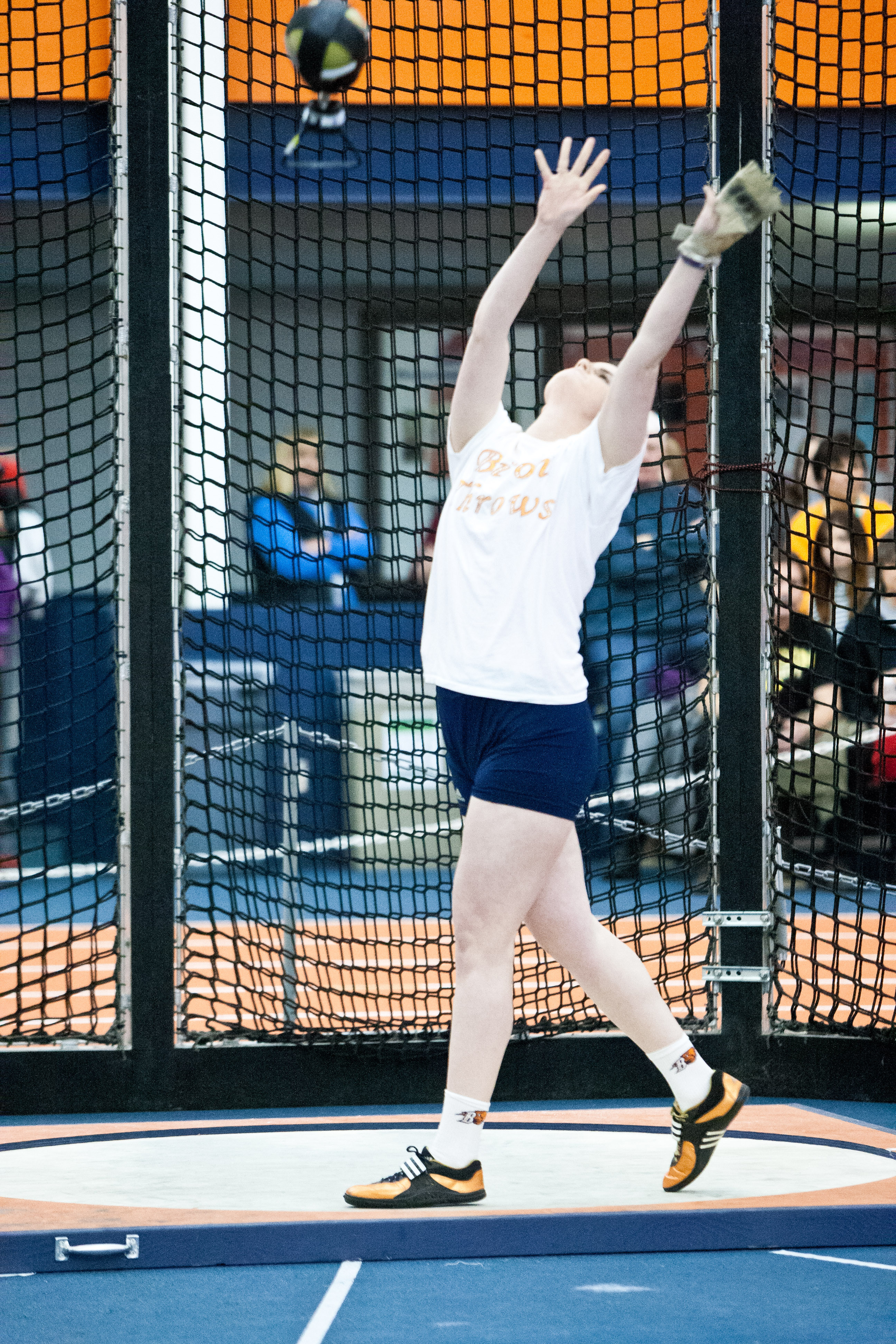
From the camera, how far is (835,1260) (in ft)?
9.78

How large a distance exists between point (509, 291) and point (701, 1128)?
170cm

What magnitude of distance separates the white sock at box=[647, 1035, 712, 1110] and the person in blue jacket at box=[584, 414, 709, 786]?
126 cm

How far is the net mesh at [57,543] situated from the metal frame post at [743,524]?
165 cm

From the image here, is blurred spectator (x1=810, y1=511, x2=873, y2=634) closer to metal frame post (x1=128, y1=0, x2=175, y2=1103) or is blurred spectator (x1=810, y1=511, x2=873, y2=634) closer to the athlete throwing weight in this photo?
the athlete throwing weight

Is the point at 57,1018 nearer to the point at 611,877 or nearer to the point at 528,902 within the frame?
the point at 611,877

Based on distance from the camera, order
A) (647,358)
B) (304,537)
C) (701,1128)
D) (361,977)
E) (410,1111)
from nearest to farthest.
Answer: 1. (647,358)
2. (701,1128)
3. (410,1111)
4. (361,977)
5. (304,537)

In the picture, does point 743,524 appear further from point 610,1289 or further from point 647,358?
point 610,1289

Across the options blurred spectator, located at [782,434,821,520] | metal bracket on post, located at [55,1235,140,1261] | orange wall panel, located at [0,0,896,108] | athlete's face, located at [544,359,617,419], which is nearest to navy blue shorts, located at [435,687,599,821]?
athlete's face, located at [544,359,617,419]

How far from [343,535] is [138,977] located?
149 cm

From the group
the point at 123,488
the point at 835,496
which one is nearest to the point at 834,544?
the point at 835,496

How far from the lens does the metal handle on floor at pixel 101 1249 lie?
2939 mm

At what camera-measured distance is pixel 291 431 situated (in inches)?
401

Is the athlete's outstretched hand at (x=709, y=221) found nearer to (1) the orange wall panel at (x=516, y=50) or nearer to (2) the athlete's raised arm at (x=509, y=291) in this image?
(2) the athlete's raised arm at (x=509, y=291)

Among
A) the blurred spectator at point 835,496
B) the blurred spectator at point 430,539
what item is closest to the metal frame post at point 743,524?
the blurred spectator at point 835,496
